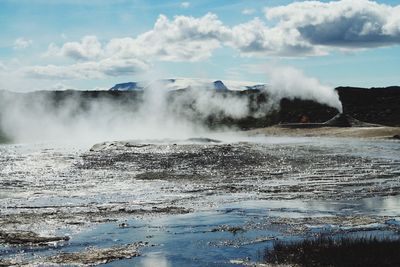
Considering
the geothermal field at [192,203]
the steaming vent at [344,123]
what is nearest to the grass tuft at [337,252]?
the geothermal field at [192,203]

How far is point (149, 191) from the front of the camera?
26125mm

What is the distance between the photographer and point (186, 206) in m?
21.7

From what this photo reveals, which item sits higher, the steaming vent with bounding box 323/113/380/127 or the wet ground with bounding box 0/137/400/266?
the steaming vent with bounding box 323/113/380/127

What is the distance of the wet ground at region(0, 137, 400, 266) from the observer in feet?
49.0

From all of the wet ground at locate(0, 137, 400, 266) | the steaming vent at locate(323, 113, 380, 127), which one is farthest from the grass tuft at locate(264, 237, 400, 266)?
the steaming vent at locate(323, 113, 380, 127)

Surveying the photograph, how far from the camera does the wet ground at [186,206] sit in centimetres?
1494

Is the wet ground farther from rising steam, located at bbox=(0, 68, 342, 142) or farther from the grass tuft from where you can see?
rising steam, located at bbox=(0, 68, 342, 142)

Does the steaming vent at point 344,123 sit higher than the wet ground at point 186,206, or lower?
higher

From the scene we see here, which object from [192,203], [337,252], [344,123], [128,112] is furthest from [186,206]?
[128,112]

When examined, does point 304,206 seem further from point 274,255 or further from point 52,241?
point 52,241

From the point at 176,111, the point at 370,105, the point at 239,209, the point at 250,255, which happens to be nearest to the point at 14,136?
the point at 176,111

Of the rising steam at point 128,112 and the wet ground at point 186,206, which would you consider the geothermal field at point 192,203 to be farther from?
the rising steam at point 128,112

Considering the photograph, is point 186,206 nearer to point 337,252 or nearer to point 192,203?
point 192,203

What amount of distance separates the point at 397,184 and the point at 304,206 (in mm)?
7488
